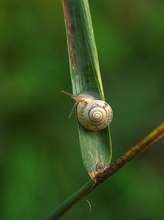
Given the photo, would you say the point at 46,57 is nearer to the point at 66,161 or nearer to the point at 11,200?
the point at 66,161

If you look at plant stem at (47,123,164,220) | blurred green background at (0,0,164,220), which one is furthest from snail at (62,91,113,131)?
blurred green background at (0,0,164,220)

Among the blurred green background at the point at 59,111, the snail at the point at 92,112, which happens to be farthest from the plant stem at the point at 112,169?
the blurred green background at the point at 59,111

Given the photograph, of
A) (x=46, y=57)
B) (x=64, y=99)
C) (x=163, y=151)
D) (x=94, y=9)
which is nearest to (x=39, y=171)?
(x=64, y=99)

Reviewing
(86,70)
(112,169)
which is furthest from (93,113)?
(112,169)

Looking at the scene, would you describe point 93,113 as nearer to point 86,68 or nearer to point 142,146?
point 86,68

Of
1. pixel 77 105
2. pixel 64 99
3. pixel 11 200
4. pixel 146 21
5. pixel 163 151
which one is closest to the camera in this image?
pixel 77 105

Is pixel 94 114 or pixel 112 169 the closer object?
pixel 112 169
